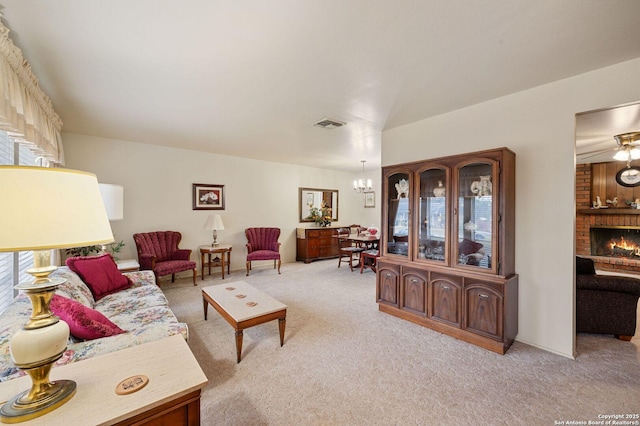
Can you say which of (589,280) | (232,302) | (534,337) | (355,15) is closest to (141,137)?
(232,302)

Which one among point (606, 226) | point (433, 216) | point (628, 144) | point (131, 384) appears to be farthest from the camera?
point (606, 226)

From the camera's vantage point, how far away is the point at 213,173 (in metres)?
5.70

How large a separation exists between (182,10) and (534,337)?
3.95m

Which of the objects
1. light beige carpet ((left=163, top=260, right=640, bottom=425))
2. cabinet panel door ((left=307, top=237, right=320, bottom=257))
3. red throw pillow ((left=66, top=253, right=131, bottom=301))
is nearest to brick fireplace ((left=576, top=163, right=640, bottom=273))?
light beige carpet ((left=163, top=260, right=640, bottom=425))

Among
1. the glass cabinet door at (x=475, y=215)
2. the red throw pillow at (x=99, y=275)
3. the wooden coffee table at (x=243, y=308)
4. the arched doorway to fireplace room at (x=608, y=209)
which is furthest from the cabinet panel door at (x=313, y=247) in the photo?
the arched doorway to fireplace room at (x=608, y=209)

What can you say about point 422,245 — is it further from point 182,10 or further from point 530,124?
point 182,10

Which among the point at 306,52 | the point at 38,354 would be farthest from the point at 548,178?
the point at 38,354

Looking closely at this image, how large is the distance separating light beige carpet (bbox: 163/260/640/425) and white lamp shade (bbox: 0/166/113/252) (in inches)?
58.8

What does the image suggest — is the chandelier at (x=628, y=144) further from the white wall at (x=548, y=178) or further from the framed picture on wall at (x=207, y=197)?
the framed picture on wall at (x=207, y=197)

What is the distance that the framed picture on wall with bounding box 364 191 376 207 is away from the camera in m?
8.05

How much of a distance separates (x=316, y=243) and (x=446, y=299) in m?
4.29

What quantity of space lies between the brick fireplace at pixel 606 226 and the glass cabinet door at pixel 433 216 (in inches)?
208

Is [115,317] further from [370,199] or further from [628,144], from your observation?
[370,199]

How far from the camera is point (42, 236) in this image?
81cm
